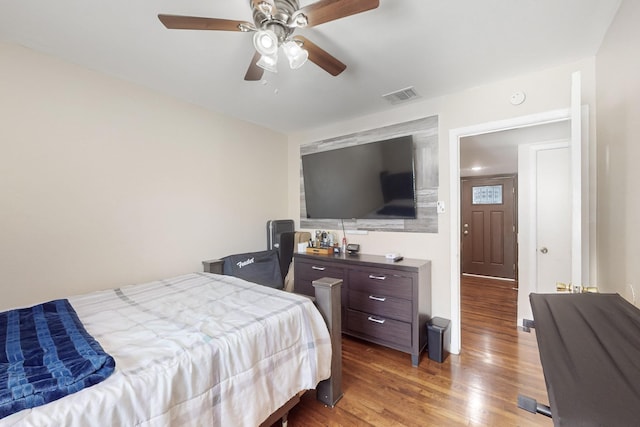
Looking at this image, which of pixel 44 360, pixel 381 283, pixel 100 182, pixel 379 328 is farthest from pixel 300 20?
pixel 379 328

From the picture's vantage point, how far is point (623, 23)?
1383 mm

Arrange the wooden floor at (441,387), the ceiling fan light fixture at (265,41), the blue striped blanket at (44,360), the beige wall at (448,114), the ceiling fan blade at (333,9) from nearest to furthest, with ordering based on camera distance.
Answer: the blue striped blanket at (44,360) < the ceiling fan blade at (333,9) < the ceiling fan light fixture at (265,41) < the wooden floor at (441,387) < the beige wall at (448,114)

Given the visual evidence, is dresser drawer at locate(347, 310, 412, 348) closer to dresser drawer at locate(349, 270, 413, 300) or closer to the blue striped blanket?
dresser drawer at locate(349, 270, 413, 300)

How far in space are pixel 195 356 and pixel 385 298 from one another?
5.92 feet

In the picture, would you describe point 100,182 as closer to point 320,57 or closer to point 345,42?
point 320,57

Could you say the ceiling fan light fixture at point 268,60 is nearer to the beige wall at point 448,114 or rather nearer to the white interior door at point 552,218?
the beige wall at point 448,114

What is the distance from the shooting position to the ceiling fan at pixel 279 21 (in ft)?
3.99

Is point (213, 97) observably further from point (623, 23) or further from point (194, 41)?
point (623, 23)

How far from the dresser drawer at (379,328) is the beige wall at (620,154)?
1.40m

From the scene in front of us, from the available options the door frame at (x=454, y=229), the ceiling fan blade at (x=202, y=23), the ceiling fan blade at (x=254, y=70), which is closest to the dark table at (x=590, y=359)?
the door frame at (x=454, y=229)

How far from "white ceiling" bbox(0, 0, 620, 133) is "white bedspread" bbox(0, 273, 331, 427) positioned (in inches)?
65.6

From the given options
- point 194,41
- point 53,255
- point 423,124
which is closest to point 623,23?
point 423,124

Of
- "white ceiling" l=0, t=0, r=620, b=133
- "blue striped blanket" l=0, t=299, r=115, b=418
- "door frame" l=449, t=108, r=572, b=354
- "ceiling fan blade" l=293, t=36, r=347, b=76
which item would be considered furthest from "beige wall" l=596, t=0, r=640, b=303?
"blue striped blanket" l=0, t=299, r=115, b=418

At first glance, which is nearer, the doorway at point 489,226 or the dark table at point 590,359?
→ the dark table at point 590,359
